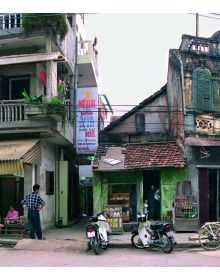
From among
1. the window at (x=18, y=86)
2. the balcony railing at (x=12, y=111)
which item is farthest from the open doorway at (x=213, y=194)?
the window at (x=18, y=86)

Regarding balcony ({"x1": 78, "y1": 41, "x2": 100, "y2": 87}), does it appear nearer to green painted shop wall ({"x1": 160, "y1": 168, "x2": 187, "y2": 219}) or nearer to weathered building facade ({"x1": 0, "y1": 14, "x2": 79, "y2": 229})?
weathered building facade ({"x1": 0, "y1": 14, "x2": 79, "y2": 229})

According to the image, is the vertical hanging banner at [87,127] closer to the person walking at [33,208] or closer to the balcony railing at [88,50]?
the balcony railing at [88,50]

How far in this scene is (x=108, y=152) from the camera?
1875 cm

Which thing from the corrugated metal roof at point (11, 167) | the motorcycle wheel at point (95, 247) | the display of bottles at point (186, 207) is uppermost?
the corrugated metal roof at point (11, 167)

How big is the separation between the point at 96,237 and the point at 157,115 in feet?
37.5

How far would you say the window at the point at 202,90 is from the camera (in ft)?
56.6

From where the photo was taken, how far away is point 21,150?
14125 mm

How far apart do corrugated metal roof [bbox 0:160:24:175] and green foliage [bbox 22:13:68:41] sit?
4.51 metres

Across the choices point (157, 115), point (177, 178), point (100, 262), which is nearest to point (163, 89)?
point (157, 115)

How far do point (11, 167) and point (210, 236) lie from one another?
241 inches

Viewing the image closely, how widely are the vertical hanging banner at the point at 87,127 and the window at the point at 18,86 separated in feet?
9.14

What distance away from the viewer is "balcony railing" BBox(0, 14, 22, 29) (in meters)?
15.6

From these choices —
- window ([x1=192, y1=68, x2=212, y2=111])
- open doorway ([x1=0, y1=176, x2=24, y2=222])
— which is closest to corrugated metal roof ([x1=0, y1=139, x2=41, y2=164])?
open doorway ([x1=0, y1=176, x2=24, y2=222])

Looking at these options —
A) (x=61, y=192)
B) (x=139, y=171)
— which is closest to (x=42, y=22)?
(x=139, y=171)
